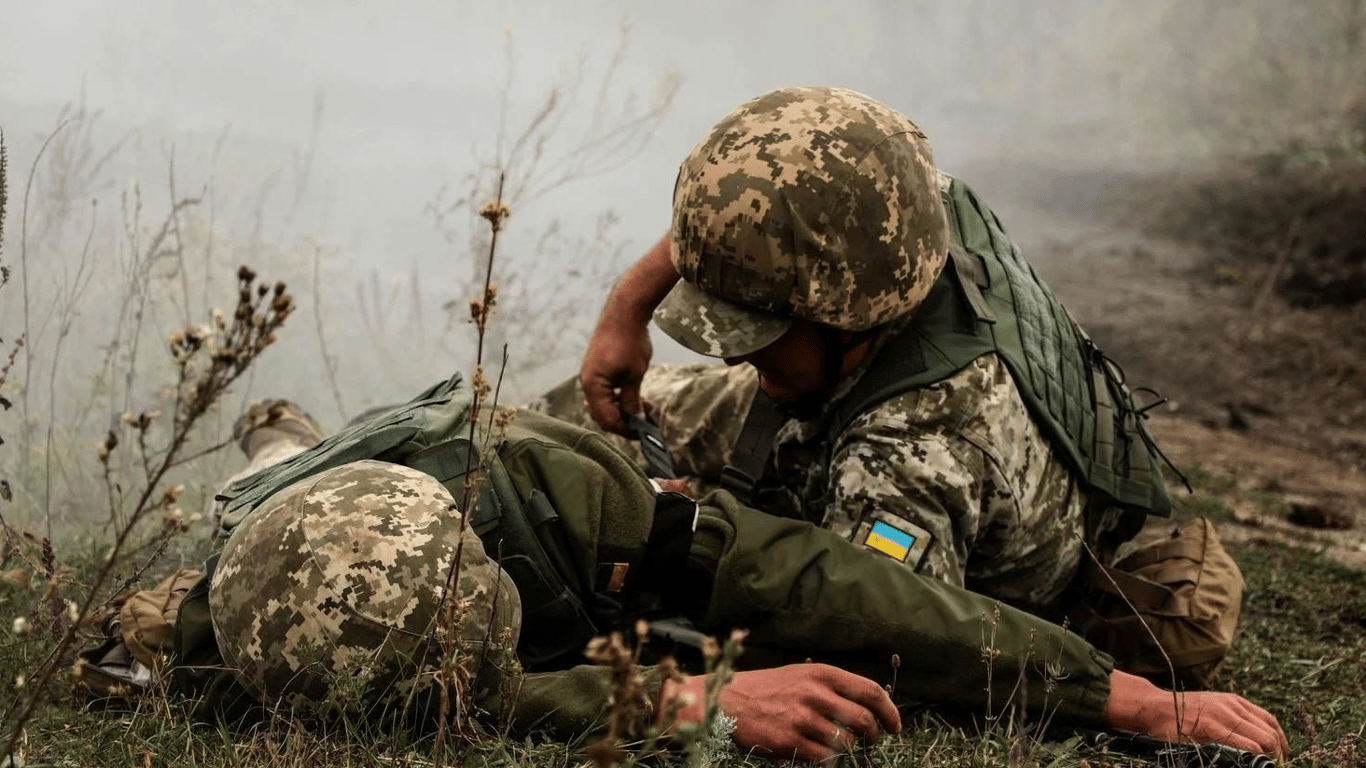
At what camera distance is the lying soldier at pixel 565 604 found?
2.24 metres

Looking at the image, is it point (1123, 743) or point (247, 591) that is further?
point (1123, 743)

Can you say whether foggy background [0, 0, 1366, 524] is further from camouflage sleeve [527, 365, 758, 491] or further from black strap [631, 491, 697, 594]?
black strap [631, 491, 697, 594]

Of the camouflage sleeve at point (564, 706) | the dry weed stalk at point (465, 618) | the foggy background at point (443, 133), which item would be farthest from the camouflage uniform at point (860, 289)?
the foggy background at point (443, 133)

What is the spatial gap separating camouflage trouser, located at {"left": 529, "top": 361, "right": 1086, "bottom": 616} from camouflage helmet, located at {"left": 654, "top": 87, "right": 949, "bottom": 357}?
0.31 m

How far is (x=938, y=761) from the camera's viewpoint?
7.94ft

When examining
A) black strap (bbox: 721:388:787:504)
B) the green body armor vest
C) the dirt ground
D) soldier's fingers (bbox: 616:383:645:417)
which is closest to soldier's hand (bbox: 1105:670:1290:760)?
the green body armor vest

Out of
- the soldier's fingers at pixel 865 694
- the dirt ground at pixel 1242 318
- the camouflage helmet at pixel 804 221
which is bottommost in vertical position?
the dirt ground at pixel 1242 318

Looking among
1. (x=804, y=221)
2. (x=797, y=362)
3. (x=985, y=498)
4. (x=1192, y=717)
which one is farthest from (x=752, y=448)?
(x=1192, y=717)

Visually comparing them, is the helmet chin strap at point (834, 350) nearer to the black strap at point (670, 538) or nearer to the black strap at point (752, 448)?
the black strap at point (752, 448)

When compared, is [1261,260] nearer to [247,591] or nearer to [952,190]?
[952,190]

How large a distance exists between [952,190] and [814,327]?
2.35 feet

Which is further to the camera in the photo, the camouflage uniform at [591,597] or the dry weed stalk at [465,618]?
the camouflage uniform at [591,597]

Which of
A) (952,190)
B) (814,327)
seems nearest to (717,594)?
(814,327)

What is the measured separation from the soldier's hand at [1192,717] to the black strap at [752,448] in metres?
1.06
